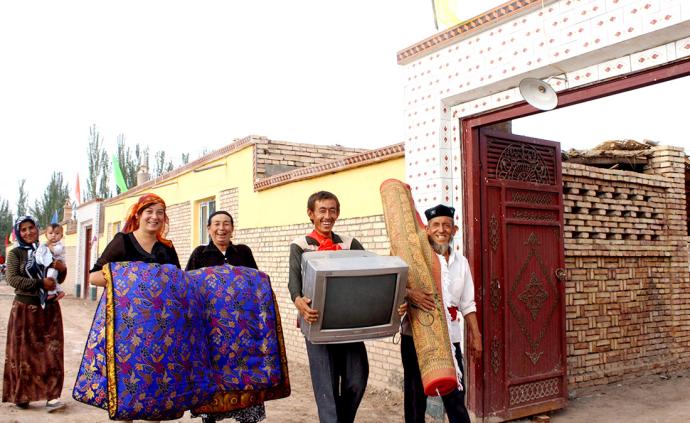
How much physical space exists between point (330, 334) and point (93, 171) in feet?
92.2

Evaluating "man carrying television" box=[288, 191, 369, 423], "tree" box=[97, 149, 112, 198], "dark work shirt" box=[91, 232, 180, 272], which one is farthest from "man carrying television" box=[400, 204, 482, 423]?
"tree" box=[97, 149, 112, 198]

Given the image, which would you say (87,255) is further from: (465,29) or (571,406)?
(465,29)

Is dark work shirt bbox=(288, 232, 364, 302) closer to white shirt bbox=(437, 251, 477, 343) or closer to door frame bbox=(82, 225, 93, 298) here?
white shirt bbox=(437, 251, 477, 343)

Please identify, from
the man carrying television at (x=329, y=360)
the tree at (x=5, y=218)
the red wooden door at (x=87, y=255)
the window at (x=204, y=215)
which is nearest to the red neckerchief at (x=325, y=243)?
the man carrying television at (x=329, y=360)

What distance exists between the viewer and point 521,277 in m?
4.59

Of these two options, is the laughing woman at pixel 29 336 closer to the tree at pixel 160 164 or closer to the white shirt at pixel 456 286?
the white shirt at pixel 456 286

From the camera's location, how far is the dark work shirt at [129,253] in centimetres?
305

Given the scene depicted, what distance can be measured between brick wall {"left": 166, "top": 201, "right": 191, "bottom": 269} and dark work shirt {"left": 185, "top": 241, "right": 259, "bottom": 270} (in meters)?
7.17

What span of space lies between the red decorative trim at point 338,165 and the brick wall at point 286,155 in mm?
408

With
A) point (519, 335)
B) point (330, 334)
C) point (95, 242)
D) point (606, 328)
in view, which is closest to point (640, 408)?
point (606, 328)

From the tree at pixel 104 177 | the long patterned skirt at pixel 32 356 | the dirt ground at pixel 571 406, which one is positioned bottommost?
the dirt ground at pixel 571 406

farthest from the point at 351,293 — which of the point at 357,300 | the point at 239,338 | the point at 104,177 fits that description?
the point at 104,177

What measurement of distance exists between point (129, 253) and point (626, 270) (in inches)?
206

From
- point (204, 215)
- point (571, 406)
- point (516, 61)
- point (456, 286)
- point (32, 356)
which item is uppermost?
point (516, 61)
